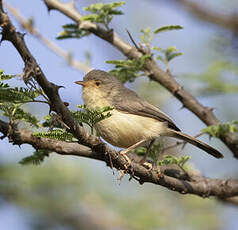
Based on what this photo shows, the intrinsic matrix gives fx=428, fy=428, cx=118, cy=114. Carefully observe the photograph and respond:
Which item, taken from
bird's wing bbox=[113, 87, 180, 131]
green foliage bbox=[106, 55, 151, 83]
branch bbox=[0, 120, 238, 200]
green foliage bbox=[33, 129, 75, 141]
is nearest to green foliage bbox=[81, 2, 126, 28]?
green foliage bbox=[106, 55, 151, 83]

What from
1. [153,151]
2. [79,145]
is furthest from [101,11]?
[79,145]

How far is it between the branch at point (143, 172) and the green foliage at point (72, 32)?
1922 mm

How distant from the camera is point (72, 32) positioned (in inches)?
204

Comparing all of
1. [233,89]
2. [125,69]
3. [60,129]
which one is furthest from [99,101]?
[60,129]

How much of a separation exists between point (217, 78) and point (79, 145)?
2.46 m

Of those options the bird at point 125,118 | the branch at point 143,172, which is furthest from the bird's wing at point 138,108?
the branch at point 143,172

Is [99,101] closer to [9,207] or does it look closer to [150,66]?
[150,66]

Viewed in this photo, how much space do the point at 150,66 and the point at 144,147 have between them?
103 centimetres

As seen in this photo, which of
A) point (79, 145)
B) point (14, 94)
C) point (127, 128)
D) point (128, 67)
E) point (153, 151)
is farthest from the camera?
point (127, 128)

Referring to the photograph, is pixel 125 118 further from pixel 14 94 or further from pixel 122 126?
pixel 14 94

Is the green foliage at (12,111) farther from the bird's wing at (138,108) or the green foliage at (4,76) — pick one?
the bird's wing at (138,108)

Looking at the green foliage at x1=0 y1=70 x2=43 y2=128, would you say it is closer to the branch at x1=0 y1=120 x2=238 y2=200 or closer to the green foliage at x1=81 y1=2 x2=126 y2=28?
the branch at x1=0 y1=120 x2=238 y2=200

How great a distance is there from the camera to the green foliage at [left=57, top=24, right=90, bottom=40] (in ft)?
16.8

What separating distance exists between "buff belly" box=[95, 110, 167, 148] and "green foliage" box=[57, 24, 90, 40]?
3.34 ft
